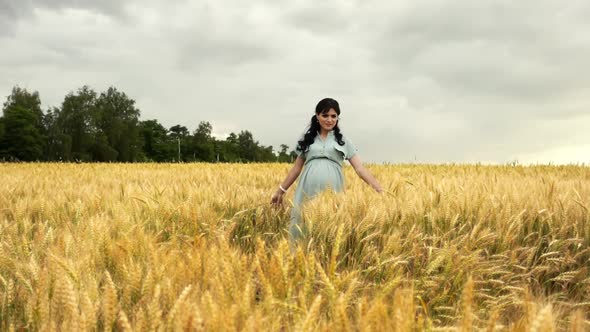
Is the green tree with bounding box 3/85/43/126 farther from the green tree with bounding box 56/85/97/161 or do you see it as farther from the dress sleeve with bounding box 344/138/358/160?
the dress sleeve with bounding box 344/138/358/160

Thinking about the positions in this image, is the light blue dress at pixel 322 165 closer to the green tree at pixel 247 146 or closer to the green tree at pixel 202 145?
the green tree at pixel 202 145

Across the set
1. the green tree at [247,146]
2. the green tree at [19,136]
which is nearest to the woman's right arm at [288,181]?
the green tree at [19,136]

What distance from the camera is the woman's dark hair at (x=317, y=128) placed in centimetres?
467

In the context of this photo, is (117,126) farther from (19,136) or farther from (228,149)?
(228,149)

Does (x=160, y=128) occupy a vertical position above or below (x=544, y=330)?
above

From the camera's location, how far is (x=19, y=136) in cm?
5816

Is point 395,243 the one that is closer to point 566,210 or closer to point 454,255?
point 454,255

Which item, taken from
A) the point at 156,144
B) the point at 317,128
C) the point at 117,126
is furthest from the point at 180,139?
the point at 317,128

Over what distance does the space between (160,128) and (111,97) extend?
24117mm

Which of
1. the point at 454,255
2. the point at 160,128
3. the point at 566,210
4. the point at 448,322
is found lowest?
the point at 448,322

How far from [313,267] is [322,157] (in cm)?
319

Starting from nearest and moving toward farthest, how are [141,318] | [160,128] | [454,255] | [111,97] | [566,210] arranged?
[141,318] < [454,255] < [566,210] < [111,97] < [160,128]

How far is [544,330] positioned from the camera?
112cm

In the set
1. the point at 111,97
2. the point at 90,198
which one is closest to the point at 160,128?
the point at 111,97
